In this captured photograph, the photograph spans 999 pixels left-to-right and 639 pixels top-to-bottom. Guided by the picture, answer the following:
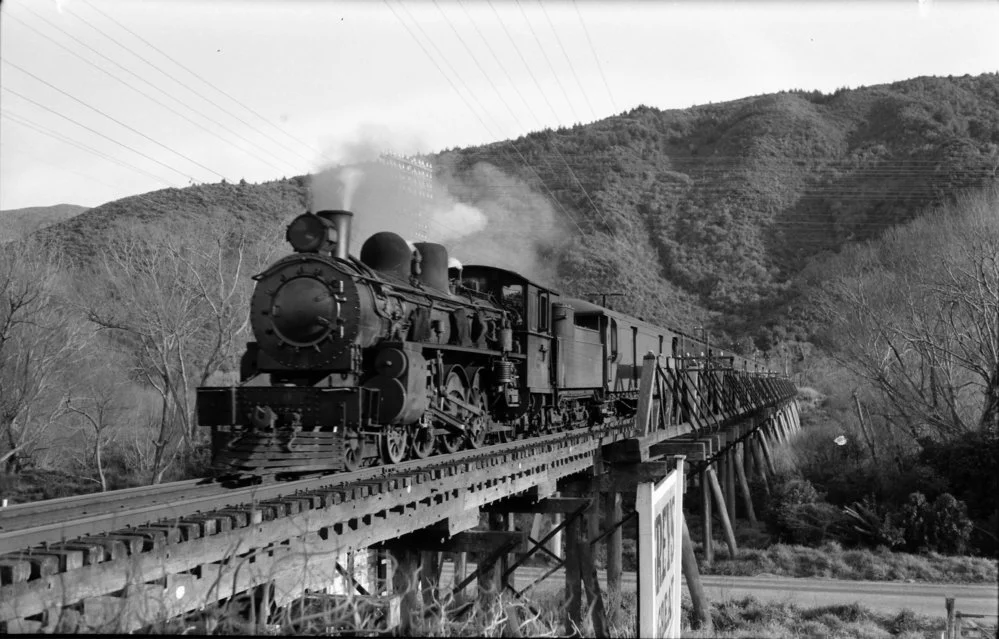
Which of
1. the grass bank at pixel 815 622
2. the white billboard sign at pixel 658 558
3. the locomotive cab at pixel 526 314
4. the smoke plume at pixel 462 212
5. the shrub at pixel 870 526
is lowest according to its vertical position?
the grass bank at pixel 815 622

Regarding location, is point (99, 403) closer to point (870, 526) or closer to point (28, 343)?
point (28, 343)

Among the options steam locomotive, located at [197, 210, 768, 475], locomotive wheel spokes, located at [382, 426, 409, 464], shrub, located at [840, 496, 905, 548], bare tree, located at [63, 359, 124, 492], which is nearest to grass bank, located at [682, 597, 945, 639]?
shrub, located at [840, 496, 905, 548]

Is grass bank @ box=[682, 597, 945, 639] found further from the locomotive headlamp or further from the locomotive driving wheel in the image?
the locomotive headlamp

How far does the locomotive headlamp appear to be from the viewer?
11375mm

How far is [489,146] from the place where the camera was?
107 m

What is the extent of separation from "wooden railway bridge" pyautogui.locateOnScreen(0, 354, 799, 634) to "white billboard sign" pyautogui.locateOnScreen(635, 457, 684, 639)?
1.35ft

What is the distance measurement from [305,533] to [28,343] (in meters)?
25.0

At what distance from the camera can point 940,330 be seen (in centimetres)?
3094

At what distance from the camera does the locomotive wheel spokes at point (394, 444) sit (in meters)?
10.9

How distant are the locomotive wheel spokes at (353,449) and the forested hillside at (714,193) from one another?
154ft

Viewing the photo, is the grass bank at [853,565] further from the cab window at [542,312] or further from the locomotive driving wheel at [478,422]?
the locomotive driving wheel at [478,422]

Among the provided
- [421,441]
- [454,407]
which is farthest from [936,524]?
[421,441]

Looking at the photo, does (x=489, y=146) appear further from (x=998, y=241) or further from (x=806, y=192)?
(x=998, y=241)

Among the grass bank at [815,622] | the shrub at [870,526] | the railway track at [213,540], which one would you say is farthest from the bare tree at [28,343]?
the shrub at [870,526]
